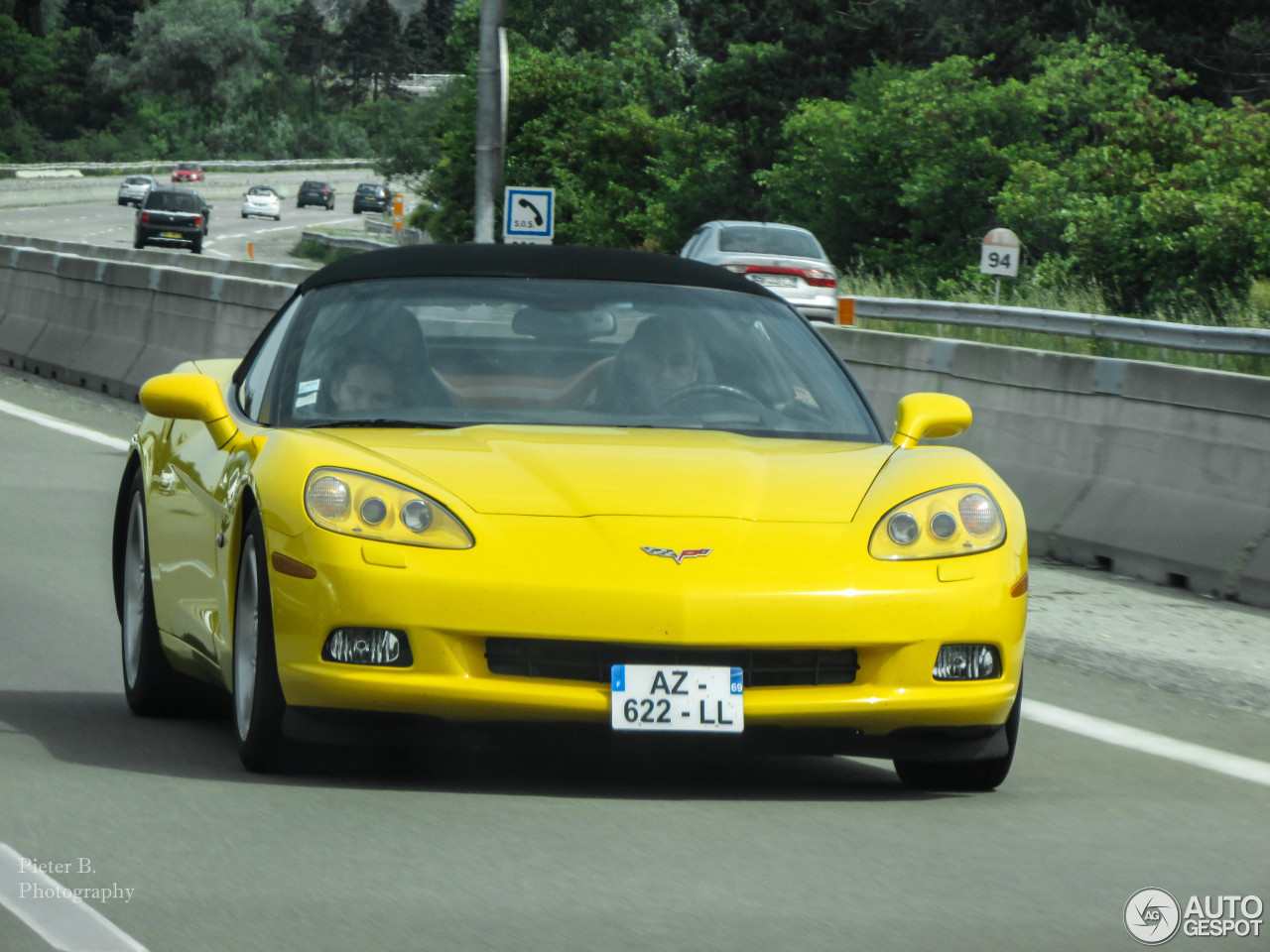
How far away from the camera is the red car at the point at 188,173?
117 meters

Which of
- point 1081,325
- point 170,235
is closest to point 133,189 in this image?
point 170,235

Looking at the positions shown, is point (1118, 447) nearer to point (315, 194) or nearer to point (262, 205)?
point (262, 205)

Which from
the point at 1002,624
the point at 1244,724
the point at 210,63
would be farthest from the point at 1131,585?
the point at 210,63

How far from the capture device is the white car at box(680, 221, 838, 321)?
29375 mm

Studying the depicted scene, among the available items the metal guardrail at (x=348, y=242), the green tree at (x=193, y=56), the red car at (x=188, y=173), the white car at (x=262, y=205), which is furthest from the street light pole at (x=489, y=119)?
the green tree at (x=193, y=56)

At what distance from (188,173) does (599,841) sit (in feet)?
386

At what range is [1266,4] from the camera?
51.6 metres

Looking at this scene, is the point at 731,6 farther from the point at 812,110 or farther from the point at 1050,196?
the point at 1050,196

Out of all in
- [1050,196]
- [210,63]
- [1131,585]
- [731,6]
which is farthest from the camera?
[210,63]

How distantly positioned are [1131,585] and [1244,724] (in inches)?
118

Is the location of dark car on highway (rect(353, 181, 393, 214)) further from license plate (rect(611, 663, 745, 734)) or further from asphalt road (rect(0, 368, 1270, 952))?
license plate (rect(611, 663, 745, 734))

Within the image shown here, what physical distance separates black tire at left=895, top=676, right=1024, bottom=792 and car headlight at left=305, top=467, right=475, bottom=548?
1370 mm

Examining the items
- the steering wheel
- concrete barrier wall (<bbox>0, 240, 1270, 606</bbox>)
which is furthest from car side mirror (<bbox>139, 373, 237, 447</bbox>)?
concrete barrier wall (<bbox>0, 240, 1270, 606</bbox>)

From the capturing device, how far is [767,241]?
30.5 meters
